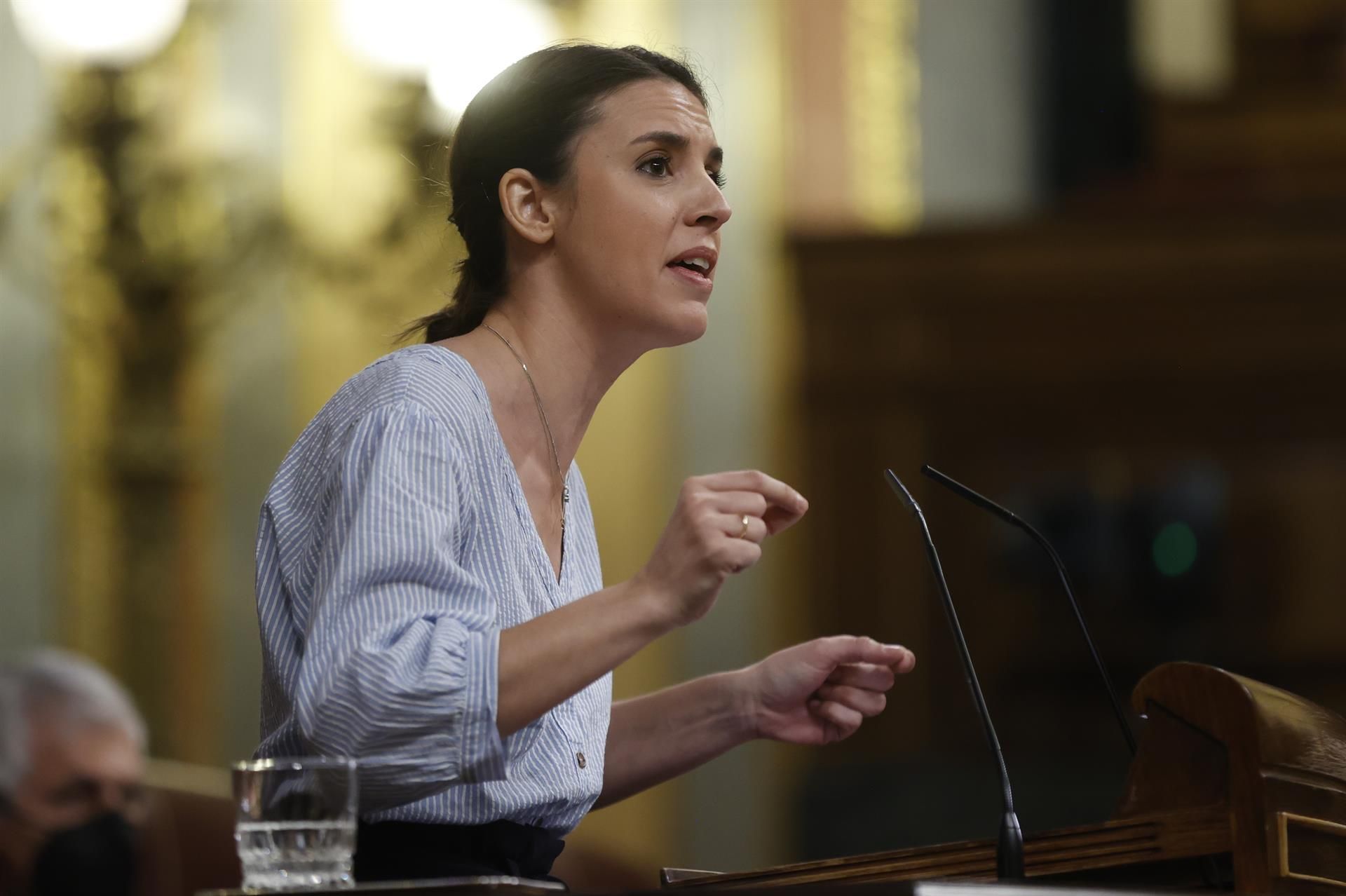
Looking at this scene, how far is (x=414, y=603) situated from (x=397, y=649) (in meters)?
0.05

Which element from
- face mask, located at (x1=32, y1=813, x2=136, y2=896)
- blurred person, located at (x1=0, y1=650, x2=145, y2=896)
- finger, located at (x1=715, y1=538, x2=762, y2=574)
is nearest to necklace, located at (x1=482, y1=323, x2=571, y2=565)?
finger, located at (x1=715, y1=538, x2=762, y2=574)

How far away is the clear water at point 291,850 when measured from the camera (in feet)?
4.12

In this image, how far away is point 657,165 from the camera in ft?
5.89

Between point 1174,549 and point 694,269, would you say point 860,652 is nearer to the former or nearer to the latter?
point 694,269

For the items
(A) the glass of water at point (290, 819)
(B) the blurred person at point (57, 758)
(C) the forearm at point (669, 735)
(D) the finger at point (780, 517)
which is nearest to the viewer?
(A) the glass of water at point (290, 819)

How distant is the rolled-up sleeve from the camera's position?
1.34m

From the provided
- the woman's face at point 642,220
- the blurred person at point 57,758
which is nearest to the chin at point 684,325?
the woman's face at point 642,220

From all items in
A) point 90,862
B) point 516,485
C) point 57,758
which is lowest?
point 90,862

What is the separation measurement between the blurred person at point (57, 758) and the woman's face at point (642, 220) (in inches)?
61.4

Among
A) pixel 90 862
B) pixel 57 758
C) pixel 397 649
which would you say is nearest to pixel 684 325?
pixel 397 649

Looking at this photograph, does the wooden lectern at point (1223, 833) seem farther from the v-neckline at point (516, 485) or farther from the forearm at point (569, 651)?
the v-neckline at point (516, 485)

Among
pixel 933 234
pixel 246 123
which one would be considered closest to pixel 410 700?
pixel 933 234

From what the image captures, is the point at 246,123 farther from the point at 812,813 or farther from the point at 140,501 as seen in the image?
the point at 812,813

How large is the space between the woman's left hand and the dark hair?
490mm
